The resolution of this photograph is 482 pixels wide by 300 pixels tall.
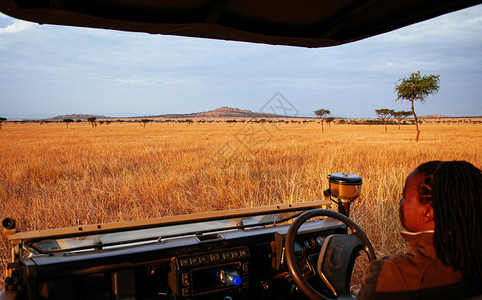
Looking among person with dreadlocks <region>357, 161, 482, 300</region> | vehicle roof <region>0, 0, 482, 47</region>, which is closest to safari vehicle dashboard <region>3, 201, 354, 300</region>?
person with dreadlocks <region>357, 161, 482, 300</region>

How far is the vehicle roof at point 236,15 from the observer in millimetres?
1950

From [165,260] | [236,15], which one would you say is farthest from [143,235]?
[236,15]

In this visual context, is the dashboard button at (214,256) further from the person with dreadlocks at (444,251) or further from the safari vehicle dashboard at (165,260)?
the person with dreadlocks at (444,251)

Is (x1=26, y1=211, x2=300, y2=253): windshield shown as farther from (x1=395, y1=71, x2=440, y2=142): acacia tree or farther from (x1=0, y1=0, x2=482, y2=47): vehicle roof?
(x1=395, y1=71, x2=440, y2=142): acacia tree

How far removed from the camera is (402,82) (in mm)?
20578

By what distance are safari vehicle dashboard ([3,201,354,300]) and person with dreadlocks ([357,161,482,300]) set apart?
1.04 metres

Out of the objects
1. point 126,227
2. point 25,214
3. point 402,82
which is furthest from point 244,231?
point 402,82

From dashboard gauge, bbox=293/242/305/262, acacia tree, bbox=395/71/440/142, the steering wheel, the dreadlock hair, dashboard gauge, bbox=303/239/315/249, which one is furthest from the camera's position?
acacia tree, bbox=395/71/440/142

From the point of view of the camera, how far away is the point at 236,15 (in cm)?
230

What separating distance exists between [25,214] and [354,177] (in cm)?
497

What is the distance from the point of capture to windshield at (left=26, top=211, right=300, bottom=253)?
1.99m

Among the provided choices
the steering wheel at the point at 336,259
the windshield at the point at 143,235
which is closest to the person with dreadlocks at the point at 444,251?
the steering wheel at the point at 336,259

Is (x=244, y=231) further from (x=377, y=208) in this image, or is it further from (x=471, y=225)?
(x=377, y=208)

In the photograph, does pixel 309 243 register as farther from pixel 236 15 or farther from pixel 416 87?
pixel 416 87
